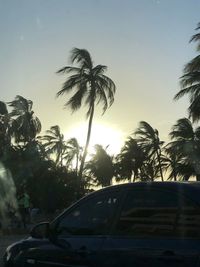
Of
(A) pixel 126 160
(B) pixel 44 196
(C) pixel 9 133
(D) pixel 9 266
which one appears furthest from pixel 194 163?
(D) pixel 9 266

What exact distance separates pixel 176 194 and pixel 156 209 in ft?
0.76

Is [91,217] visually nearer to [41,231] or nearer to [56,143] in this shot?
[41,231]

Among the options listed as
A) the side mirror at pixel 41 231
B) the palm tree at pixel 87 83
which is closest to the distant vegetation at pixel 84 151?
the palm tree at pixel 87 83

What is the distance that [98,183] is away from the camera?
247 ft

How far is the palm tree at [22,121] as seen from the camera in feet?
183

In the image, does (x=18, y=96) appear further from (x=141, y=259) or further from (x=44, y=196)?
(x=141, y=259)

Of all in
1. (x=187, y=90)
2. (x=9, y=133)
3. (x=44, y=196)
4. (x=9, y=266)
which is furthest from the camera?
(x=9, y=133)

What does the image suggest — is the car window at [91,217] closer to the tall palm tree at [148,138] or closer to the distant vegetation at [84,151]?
the distant vegetation at [84,151]

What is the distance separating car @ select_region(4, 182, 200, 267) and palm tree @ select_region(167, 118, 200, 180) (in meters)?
44.2

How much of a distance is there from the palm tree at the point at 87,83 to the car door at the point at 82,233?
31988 mm

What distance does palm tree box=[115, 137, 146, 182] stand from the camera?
69.1 meters

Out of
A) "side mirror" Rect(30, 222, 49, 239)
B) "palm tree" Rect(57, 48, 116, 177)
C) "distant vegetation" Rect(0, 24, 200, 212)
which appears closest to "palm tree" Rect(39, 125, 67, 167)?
"distant vegetation" Rect(0, 24, 200, 212)

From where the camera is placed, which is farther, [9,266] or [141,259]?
[9,266]

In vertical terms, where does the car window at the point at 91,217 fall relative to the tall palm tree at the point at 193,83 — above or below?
below
